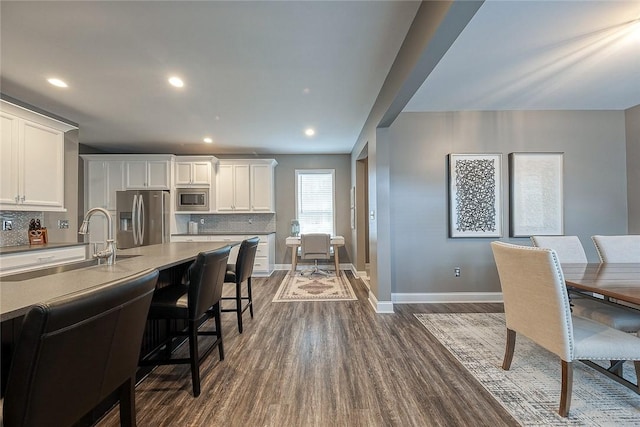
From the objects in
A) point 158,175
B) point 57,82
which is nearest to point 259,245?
point 158,175

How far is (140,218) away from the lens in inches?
189

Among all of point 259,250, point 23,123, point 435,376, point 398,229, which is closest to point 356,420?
point 435,376

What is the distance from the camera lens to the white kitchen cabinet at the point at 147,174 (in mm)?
5020

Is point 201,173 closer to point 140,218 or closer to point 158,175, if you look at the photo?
point 158,175

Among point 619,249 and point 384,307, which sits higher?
point 619,249

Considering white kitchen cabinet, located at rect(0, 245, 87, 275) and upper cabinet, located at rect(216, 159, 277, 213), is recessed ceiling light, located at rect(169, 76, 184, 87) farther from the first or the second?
upper cabinet, located at rect(216, 159, 277, 213)

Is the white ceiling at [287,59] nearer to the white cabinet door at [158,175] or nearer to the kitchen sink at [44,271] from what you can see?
the white cabinet door at [158,175]

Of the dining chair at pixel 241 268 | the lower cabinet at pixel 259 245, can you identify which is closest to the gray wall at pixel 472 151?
the dining chair at pixel 241 268

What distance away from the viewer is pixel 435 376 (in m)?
1.97

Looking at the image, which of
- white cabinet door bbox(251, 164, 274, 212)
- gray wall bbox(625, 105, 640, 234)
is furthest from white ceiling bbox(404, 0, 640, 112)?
white cabinet door bbox(251, 164, 274, 212)

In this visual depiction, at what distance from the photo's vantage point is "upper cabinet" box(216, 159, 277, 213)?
5441 millimetres

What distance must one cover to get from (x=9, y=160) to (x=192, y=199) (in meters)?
2.54

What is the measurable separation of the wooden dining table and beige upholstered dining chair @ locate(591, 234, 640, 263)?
26 centimetres

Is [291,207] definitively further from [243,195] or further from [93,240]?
[93,240]
